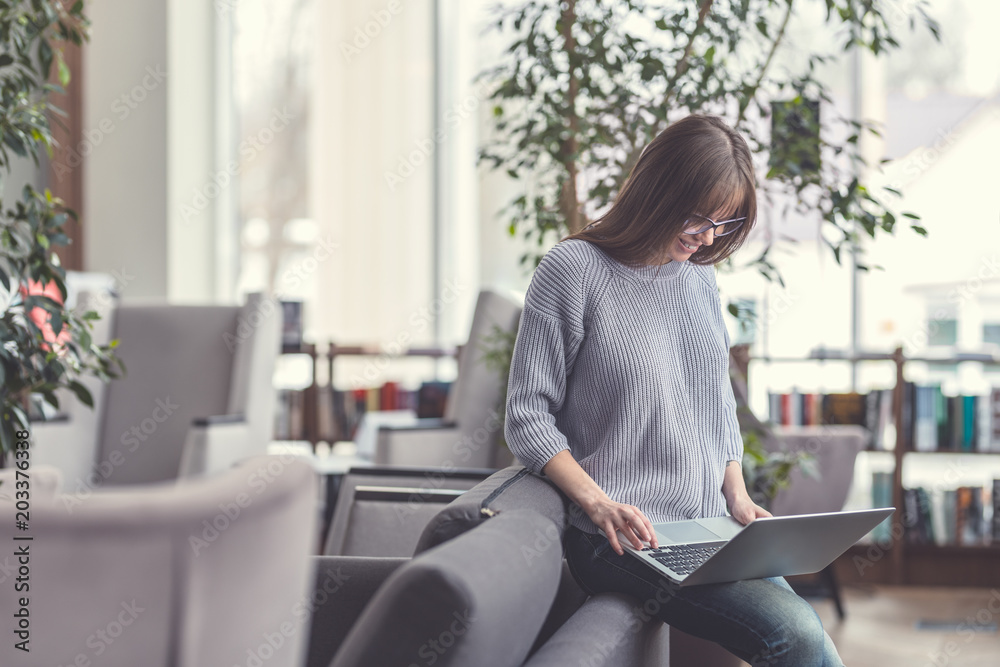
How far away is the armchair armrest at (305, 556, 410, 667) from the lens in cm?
148

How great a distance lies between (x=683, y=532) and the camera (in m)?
1.54

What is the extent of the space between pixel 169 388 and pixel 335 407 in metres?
1.09

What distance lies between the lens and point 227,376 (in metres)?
3.60

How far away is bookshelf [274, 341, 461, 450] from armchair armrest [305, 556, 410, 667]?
118 inches

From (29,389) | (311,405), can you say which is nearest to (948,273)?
(311,405)

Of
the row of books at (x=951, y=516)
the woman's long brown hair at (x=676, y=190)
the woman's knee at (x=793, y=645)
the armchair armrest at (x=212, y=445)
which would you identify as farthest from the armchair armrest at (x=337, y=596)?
the row of books at (x=951, y=516)

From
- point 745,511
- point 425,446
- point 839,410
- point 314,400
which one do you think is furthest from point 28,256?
point 839,410

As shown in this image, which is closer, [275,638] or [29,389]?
[275,638]

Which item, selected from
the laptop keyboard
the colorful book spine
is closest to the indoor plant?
the laptop keyboard

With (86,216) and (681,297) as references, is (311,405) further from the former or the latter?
(681,297)

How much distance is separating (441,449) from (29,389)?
5.42 ft

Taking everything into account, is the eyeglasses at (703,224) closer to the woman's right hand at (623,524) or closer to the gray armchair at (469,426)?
the woman's right hand at (623,524)

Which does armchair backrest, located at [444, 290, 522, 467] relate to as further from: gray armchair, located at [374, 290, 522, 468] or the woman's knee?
the woman's knee

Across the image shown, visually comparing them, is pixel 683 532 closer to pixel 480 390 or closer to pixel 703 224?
pixel 703 224
